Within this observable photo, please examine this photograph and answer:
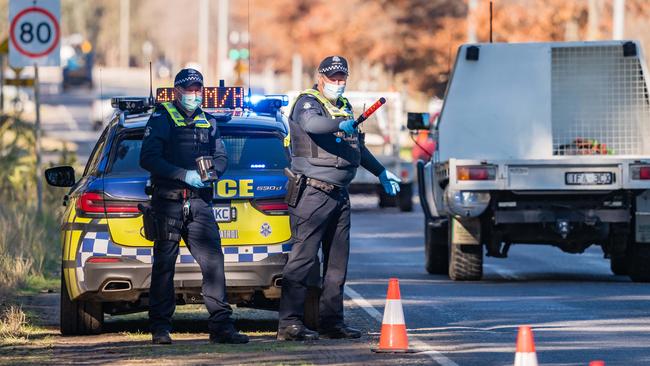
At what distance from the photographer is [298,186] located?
36.6 ft

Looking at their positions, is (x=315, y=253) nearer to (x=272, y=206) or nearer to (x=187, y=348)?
(x=272, y=206)

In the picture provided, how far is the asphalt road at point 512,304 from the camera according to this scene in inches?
420

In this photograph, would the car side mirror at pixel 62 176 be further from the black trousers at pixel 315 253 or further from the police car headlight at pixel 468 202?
the police car headlight at pixel 468 202

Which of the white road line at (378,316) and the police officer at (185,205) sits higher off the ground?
the police officer at (185,205)

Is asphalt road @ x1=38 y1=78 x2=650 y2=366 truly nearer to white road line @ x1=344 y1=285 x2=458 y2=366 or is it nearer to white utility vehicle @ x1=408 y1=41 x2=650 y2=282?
white road line @ x1=344 y1=285 x2=458 y2=366

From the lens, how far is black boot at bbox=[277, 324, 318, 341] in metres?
11.1

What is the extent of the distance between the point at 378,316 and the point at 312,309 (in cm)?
151

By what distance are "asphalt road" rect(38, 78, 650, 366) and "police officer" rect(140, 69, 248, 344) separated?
134cm

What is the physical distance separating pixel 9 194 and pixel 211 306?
12.6 m

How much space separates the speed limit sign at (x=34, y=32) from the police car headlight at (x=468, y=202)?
487cm

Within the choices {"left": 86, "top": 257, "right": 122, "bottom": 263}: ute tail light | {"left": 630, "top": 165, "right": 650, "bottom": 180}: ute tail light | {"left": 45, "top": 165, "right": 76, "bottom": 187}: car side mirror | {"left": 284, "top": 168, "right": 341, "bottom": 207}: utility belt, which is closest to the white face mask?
{"left": 284, "top": 168, "right": 341, "bottom": 207}: utility belt

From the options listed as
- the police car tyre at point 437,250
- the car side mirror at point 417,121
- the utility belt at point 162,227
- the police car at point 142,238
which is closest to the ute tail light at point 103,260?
the police car at point 142,238

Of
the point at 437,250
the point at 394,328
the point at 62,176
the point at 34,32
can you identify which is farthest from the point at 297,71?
the point at 394,328

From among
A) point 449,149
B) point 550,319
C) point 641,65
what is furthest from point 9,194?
point 550,319
